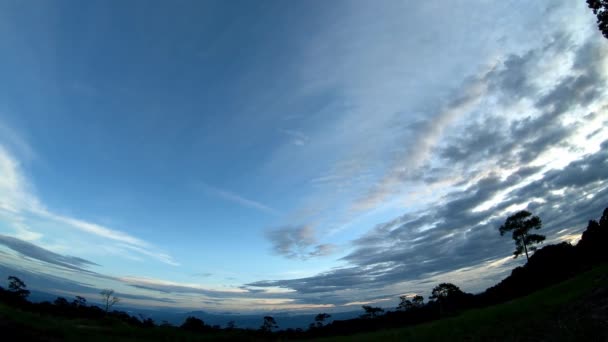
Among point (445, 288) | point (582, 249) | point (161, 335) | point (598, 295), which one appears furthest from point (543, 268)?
point (161, 335)

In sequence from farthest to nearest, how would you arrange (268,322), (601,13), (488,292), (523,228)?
(268,322) → (488,292) → (523,228) → (601,13)

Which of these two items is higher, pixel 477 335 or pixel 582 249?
pixel 582 249

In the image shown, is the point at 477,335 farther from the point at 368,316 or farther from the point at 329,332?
the point at 368,316

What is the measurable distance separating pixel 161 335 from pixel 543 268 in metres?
95.7

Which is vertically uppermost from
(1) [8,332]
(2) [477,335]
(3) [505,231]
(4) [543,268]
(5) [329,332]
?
(3) [505,231]

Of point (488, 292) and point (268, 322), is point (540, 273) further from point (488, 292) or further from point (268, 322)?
point (268, 322)

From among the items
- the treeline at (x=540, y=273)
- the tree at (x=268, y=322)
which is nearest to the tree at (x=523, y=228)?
the treeline at (x=540, y=273)

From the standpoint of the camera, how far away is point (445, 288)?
118875mm

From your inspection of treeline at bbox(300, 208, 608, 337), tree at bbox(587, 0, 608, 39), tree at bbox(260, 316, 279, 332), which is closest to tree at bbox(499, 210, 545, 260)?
treeline at bbox(300, 208, 608, 337)

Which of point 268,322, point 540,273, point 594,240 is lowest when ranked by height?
point 268,322

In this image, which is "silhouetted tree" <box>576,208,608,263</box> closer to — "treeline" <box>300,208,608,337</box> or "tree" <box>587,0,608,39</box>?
"treeline" <box>300,208,608,337</box>

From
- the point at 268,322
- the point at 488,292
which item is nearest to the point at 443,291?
the point at 488,292

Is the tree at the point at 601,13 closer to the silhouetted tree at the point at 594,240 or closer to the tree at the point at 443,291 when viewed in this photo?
the silhouetted tree at the point at 594,240

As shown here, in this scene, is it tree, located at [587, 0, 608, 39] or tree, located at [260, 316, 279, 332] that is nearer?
tree, located at [587, 0, 608, 39]
